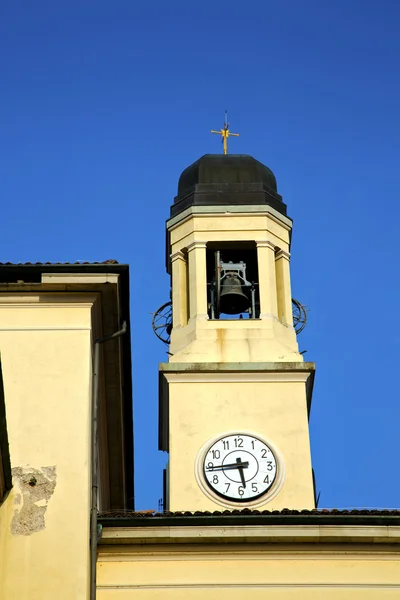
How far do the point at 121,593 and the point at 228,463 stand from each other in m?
6.83

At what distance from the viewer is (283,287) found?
31281 mm

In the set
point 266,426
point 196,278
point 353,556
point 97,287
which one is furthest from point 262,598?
point 196,278

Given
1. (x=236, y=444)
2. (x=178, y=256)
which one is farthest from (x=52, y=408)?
(x=178, y=256)

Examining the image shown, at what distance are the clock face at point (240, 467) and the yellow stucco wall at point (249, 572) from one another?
18.1 ft

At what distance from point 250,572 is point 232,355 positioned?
29.0 ft

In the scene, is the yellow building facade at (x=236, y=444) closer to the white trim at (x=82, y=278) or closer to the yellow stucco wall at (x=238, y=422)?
the yellow stucco wall at (x=238, y=422)

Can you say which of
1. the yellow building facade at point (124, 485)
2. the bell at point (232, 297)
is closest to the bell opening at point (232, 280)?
the bell at point (232, 297)

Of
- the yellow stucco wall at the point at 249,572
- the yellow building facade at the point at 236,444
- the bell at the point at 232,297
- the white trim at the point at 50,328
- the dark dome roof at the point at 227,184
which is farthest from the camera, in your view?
the dark dome roof at the point at 227,184

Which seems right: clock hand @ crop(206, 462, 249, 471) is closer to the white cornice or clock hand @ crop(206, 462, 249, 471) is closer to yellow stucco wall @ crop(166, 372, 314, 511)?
yellow stucco wall @ crop(166, 372, 314, 511)

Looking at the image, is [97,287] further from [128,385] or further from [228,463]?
[228,463]

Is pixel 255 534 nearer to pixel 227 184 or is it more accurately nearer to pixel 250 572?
pixel 250 572

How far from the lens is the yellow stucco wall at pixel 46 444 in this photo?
64.6 feet

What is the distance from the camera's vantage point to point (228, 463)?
27.6m

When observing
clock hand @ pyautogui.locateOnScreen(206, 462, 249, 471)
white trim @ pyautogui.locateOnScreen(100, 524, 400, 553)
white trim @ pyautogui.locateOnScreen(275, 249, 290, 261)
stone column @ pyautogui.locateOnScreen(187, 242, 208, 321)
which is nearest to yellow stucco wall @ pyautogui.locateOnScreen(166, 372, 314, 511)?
clock hand @ pyautogui.locateOnScreen(206, 462, 249, 471)
